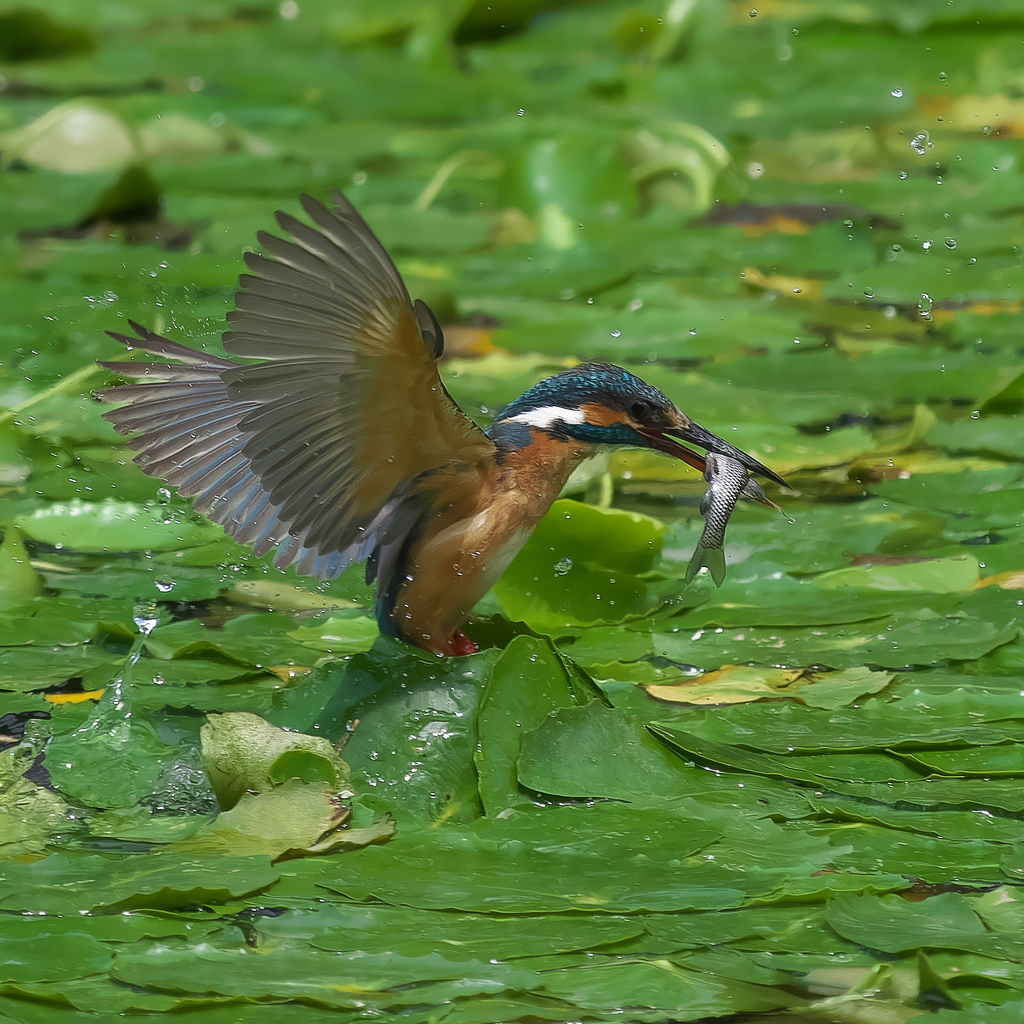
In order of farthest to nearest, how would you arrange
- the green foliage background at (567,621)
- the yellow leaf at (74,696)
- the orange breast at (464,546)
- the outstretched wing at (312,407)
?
1. the orange breast at (464,546)
2. the yellow leaf at (74,696)
3. the outstretched wing at (312,407)
4. the green foliage background at (567,621)

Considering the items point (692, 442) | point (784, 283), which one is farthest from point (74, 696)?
point (784, 283)

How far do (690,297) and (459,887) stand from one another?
3476 millimetres

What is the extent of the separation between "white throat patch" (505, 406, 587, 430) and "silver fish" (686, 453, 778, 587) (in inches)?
11.5

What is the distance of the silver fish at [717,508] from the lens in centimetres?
315

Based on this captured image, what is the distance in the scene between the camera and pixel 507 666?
9.39 ft

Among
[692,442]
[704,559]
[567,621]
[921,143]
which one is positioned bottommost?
[567,621]

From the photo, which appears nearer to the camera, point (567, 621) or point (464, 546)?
point (464, 546)

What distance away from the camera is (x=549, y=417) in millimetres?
3398

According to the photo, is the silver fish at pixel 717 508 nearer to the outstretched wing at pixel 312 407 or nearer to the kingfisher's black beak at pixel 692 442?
the kingfisher's black beak at pixel 692 442

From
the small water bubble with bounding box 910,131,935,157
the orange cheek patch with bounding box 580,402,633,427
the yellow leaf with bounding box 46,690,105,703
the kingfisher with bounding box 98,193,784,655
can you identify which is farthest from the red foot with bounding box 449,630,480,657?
the small water bubble with bounding box 910,131,935,157

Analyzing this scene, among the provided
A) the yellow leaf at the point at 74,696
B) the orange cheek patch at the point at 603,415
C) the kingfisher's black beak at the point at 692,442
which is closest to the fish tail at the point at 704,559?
the kingfisher's black beak at the point at 692,442

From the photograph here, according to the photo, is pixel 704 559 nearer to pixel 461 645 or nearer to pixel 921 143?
pixel 461 645

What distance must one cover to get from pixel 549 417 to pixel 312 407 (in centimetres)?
69

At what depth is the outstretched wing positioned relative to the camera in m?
2.66
